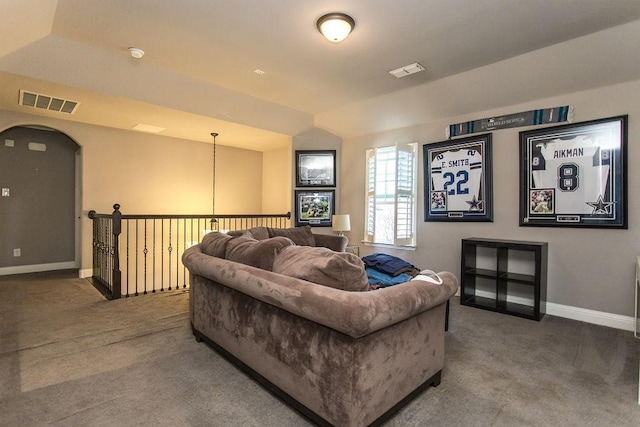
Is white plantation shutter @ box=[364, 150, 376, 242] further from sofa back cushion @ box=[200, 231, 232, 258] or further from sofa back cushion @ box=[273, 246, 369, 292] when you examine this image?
sofa back cushion @ box=[273, 246, 369, 292]

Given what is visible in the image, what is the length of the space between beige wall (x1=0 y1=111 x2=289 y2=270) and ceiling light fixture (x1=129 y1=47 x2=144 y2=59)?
7.54 ft

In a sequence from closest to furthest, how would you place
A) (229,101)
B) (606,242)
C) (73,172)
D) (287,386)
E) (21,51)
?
1. (287,386)
2. (21,51)
3. (606,242)
4. (229,101)
5. (73,172)

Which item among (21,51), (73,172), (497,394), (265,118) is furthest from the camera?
(73,172)

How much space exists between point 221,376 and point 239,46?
10.00ft

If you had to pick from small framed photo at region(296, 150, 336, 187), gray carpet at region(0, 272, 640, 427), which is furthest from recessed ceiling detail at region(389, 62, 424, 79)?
gray carpet at region(0, 272, 640, 427)

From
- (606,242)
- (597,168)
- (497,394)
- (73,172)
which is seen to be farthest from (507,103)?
(73,172)

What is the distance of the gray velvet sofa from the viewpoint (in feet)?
4.94

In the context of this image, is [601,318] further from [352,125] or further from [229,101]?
[229,101]

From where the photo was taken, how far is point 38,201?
5516 mm

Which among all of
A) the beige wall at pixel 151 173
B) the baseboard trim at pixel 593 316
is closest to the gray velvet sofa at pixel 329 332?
the baseboard trim at pixel 593 316

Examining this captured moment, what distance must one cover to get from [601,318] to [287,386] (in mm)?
3477

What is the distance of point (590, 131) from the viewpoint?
3.40 meters

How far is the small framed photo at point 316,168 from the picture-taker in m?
5.72

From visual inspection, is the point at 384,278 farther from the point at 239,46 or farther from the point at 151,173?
the point at 151,173
